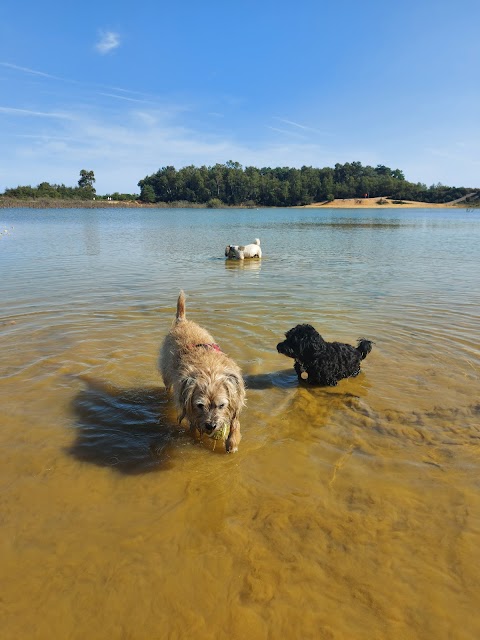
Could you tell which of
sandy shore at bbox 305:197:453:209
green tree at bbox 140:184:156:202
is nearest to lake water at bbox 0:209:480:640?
sandy shore at bbox 305:197:453:209

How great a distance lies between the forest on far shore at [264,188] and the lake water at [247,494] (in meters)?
121

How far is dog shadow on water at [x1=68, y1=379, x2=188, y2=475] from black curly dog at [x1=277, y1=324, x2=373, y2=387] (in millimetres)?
2012

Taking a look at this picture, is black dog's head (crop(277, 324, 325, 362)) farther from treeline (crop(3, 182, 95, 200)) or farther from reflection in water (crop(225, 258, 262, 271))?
A: treeline (crop(3, 182, 95, 200))

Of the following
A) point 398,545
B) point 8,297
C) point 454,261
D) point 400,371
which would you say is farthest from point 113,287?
point 454,261

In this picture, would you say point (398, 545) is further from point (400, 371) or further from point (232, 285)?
point (232, 285)

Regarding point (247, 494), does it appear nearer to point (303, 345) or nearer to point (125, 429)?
point (125, 429)

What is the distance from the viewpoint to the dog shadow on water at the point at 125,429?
4098 millimetres

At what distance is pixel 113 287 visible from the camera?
12.2m

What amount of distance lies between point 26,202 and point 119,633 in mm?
109705

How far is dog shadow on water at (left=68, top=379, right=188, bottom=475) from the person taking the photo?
13.4 ft

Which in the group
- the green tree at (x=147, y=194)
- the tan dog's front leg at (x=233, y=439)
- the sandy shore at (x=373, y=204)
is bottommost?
the tan dog's front leg at (x=233, y=439)

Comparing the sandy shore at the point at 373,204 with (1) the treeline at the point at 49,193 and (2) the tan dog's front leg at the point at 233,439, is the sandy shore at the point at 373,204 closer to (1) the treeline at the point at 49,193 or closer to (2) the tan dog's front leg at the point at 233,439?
(1) the treeline at the point at 49,193

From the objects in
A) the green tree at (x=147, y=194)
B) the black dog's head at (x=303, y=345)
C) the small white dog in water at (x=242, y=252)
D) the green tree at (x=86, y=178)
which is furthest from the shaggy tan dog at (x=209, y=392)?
the green tree at (x=86, y=178)

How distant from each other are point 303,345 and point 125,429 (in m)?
2.73
